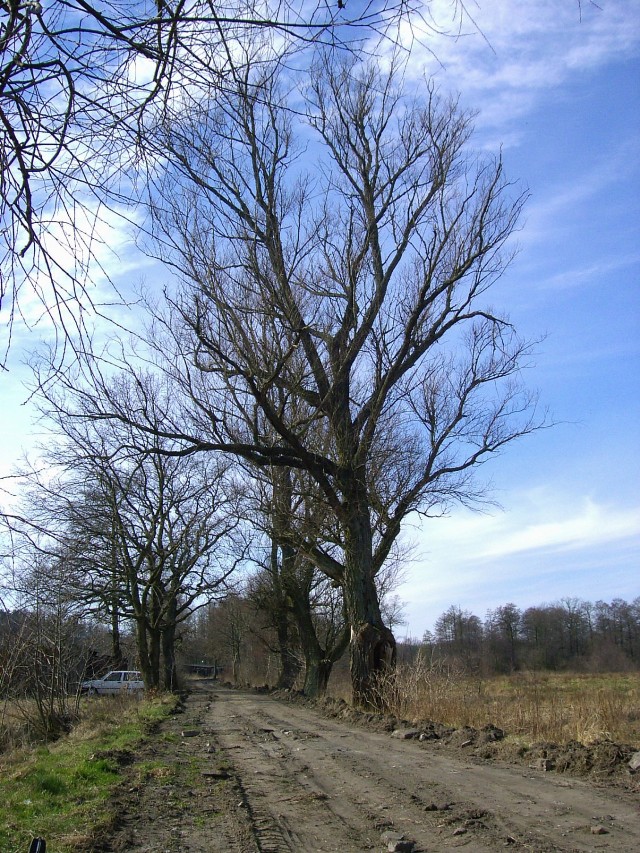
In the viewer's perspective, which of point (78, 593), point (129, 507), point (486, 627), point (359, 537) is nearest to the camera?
point (359, 537)

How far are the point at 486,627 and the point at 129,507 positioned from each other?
145 ft

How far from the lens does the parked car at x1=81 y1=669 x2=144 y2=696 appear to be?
17531 mm

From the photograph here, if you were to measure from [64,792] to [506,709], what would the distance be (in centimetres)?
585

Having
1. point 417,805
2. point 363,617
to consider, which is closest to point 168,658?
point 363,617

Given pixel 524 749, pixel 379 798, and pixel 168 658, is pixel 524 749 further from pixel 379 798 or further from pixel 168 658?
pixel 168 658

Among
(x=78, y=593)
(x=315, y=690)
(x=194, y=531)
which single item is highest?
(x=194, y=531)

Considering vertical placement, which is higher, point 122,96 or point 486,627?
point 122,96

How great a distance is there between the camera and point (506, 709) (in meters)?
9.79

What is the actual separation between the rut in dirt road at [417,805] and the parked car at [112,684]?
1051 centimetres

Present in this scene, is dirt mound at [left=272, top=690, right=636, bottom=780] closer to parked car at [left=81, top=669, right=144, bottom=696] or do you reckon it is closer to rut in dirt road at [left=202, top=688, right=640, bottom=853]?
rut in dirt road at [left=202, top=688, right=640, bottom=853]

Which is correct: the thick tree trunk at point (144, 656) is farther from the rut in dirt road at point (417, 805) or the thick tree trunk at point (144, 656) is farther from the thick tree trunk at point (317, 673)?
the rut in dirt road at point (417, 805)

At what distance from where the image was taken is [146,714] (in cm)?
1552

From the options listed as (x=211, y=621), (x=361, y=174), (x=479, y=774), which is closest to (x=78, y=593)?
(x=361, y=174)

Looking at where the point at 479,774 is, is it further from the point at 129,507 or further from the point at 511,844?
the point at 129,507
